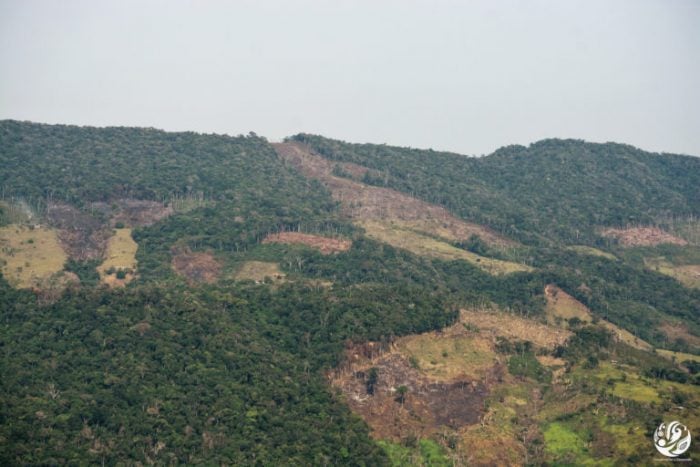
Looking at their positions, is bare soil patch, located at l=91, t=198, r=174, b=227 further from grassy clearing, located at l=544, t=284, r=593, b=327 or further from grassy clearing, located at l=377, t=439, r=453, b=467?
grassy clearing, located at l=377, t=439, r=453, b=467

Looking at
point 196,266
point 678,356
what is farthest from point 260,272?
point 678,356

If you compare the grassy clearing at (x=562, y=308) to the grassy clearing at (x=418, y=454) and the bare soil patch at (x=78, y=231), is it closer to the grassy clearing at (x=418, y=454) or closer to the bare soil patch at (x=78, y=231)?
the grassy clearing at (x=418, y=454)

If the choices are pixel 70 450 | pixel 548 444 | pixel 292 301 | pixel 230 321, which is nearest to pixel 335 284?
pixel 292 301

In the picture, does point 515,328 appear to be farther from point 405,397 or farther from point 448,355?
point 405,397

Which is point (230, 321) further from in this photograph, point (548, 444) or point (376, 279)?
point (548, 444)

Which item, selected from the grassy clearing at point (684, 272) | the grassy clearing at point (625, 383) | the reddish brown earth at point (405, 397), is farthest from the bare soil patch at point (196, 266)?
the grassy clearing at point (684, 272)

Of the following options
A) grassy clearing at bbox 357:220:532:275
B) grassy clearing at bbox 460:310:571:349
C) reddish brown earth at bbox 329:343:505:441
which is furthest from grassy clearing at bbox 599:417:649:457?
grassy clearing at bbox 357:220:532:275
